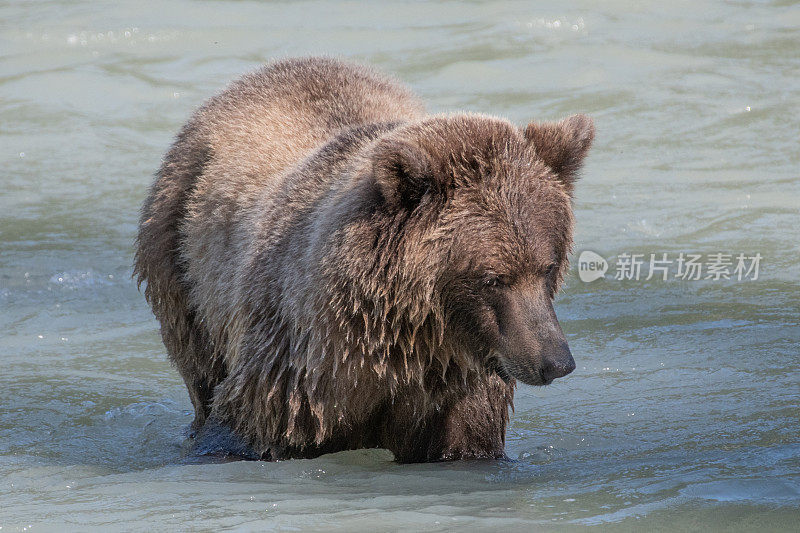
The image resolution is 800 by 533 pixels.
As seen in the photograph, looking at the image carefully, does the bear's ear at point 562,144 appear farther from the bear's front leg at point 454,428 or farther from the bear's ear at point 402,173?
the bear's front leg at point 454,428

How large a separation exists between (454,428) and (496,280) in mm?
1109

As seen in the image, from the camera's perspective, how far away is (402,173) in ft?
15.5

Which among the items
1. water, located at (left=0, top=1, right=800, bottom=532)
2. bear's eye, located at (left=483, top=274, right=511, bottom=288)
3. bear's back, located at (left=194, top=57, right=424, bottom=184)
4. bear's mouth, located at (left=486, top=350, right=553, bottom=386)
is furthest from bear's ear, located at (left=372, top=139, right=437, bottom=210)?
bear's back, located at (left=194, top=57, right=424, bottom=184)

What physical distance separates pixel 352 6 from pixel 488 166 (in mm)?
12031

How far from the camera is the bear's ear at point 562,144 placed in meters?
5.11

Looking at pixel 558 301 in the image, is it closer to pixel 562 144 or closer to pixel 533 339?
pixel 562 144

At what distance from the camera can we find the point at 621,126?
42.6 feet

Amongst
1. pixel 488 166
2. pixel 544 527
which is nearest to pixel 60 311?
pixel 488 166

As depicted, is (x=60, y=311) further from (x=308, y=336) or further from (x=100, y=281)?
(x=308, y=336)

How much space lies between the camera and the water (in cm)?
460
